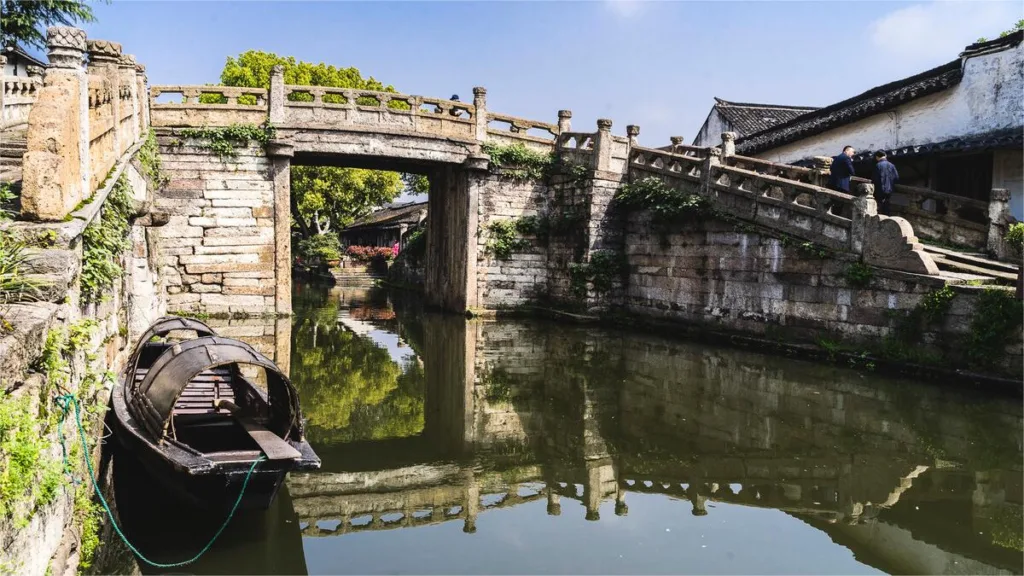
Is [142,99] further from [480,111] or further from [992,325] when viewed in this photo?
[992,325]

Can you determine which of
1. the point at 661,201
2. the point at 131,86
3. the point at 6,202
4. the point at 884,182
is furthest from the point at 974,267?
the point at 131,86

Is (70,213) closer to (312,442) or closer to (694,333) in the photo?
(312,442)

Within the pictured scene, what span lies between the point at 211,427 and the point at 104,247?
6.66ft

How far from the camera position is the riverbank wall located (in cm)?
334

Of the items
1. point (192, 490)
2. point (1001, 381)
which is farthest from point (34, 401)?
point (1001, 381)

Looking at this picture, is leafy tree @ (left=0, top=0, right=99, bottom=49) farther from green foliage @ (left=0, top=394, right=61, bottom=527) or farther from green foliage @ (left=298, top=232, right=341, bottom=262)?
green foliage @ (left=0, top=394, right=61, bottom=527)

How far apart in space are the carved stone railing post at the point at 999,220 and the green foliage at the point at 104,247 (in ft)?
42.8

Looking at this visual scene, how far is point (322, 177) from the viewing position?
3266cm

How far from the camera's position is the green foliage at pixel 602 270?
1717 cm

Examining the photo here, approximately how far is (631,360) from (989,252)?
6383 mm

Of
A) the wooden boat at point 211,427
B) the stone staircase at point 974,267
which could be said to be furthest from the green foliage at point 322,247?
the wooden boat at point 211,427

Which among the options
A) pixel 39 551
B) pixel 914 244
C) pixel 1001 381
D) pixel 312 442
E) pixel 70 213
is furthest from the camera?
pixel 914 244

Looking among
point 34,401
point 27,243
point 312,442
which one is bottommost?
point 312,442

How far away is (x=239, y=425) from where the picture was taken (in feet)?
19.1
